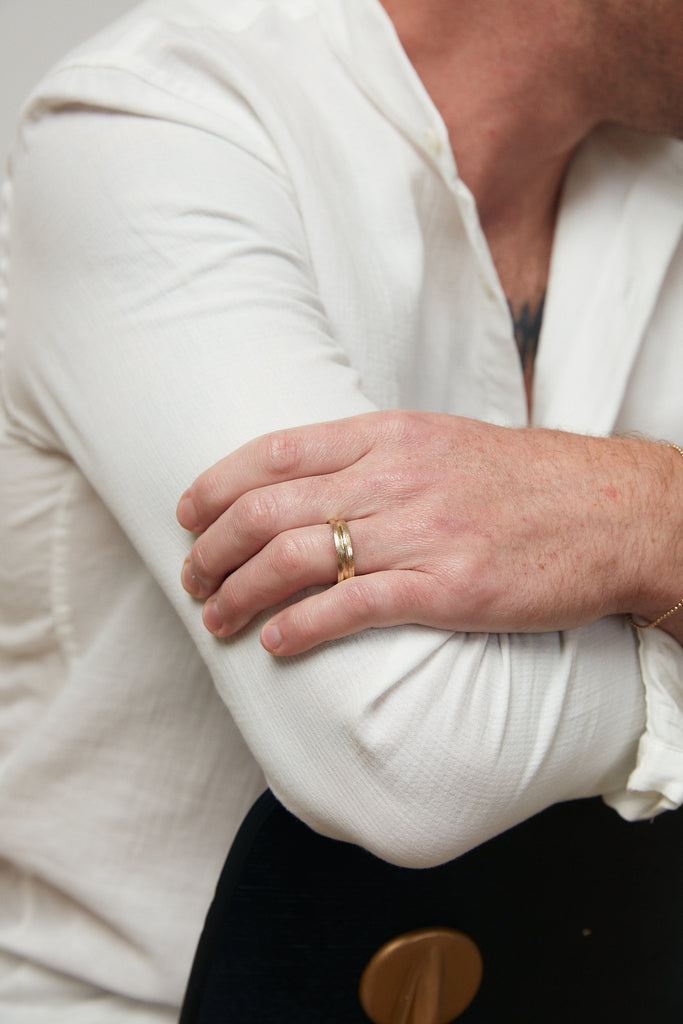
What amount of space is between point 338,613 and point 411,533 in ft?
0.28

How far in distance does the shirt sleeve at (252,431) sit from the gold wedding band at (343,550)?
0.05m

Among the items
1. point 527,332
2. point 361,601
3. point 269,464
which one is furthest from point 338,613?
point 527,332

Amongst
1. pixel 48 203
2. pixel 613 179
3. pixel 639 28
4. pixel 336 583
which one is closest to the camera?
pixel 336 583

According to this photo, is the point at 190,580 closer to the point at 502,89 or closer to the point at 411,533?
the point at 411,533

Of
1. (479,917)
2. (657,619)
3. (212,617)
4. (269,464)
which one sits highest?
(269,464)

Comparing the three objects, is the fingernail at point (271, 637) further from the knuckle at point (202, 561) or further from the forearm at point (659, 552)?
the forearm at point (659, 552)

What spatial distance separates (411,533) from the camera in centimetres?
65

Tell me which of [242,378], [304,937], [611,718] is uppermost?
[242,378]

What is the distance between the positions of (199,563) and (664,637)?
0.43 m

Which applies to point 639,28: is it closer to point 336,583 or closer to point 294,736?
point 336,583

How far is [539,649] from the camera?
708 mm

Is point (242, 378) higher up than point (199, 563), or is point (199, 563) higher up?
point (242, 378)

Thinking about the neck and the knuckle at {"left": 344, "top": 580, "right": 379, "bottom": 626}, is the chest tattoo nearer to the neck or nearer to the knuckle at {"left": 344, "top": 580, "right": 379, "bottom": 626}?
the neck

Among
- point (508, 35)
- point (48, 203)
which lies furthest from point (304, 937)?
point (508, 35)
